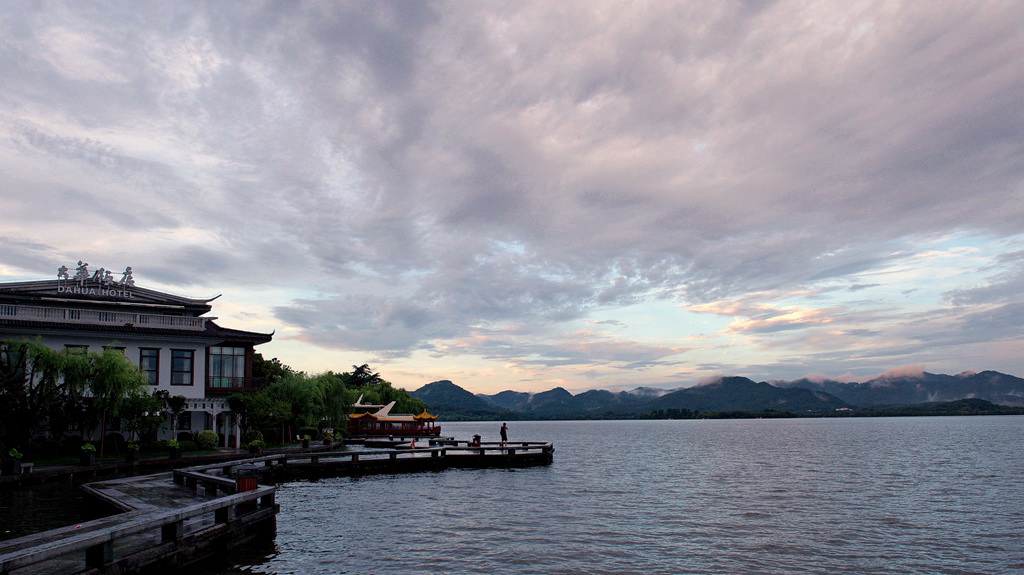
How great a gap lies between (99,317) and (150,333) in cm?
466

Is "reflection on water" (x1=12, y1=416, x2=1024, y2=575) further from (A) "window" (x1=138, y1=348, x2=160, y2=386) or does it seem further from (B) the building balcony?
(A) "window" (x1=138, y1=348, x2=160, y2=386)

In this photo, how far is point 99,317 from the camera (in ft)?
171

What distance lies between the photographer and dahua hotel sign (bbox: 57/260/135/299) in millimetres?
55219

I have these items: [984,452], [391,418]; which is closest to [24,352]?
[391,418]

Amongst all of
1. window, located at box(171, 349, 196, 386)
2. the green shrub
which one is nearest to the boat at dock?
window, located at box(171, 349, 196, 386)

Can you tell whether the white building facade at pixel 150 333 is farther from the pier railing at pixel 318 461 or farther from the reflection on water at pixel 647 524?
the reflection on water at pixel 647 524

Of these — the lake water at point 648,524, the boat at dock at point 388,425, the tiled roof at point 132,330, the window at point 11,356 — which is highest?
the tiled roof at point 132,330

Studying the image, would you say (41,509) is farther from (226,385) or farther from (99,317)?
(226,385)

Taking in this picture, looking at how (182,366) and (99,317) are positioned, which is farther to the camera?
(182,366)

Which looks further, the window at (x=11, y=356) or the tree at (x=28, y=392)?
the window at (x=11, y=356)

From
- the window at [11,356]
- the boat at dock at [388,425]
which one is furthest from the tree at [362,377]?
the window at [11,356]

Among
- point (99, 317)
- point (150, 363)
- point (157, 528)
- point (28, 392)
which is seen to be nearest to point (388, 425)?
point (150, 363)

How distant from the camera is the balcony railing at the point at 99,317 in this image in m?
50.3

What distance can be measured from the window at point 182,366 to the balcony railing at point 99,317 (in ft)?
6.76
